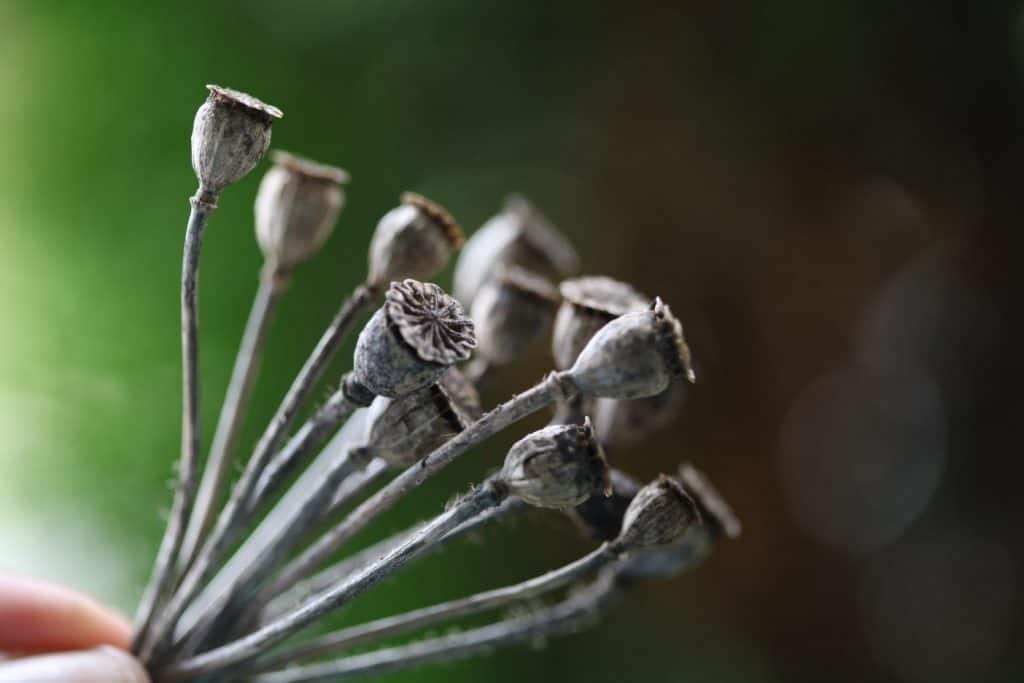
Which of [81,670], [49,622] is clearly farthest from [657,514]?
[49,622]

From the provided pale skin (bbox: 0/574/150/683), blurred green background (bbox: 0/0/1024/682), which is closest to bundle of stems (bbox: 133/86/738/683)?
pale skin (bbox: 0/574/150/683)

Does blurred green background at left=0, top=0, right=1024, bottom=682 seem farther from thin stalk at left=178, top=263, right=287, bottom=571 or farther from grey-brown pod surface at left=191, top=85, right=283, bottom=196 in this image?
grey-brown pod surface at left=191, top=85, right=283, bottom=196

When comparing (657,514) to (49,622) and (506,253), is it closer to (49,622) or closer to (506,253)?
(506,253)

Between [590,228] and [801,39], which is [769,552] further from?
[801,39]

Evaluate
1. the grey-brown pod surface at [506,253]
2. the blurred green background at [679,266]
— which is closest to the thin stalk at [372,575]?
the grey-brown pod surface at [506,253]

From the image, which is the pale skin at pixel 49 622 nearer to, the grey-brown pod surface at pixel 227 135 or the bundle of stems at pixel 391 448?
the bundle of stems at pixel 391 448
